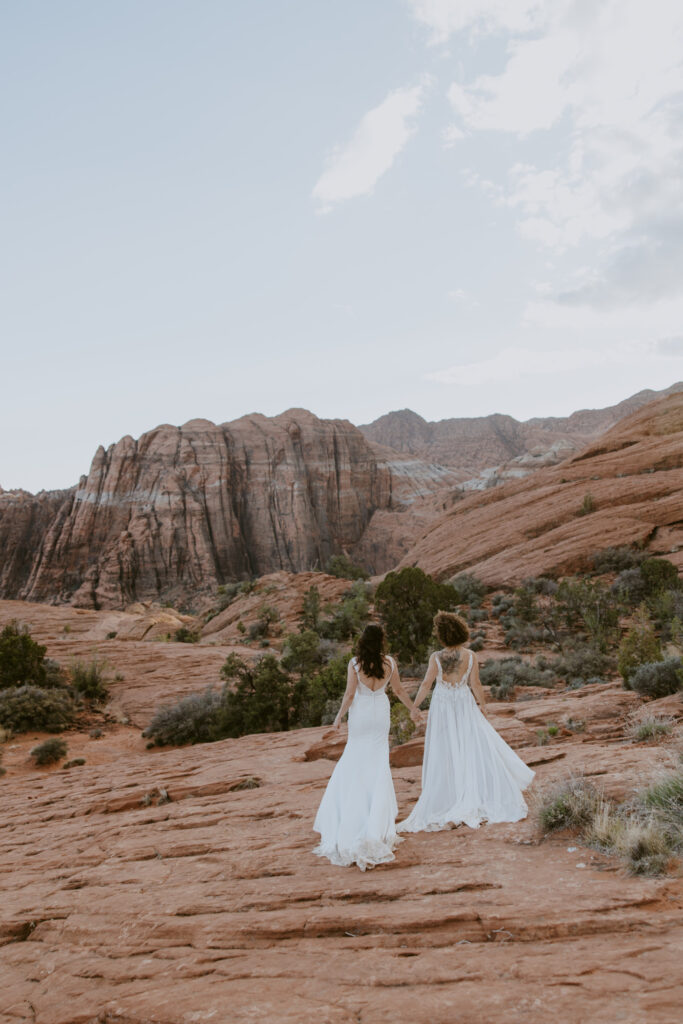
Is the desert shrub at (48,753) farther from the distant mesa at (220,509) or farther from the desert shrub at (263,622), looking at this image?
the distant mesa at (220,509)

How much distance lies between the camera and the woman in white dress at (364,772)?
4303 mm

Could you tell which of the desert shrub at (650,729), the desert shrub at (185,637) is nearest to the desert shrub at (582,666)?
the desert shrub at (650,729)

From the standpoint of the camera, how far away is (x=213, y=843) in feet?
17.6

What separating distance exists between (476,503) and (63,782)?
30.8 meters

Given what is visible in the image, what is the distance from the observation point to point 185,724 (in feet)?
45.3

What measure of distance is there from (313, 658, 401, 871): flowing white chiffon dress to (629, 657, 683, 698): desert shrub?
5.16 metres

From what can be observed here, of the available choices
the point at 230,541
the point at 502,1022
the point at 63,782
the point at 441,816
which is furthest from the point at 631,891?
the point at 230,541

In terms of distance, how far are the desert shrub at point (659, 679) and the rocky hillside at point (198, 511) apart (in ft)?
176

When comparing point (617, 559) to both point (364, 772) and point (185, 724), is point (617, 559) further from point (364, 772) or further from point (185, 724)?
point (364, 772)

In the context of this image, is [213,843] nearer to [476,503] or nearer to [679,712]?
[679,712]

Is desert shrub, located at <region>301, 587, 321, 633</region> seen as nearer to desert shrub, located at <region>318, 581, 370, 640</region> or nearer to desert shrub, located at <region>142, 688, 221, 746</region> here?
desert shrub, located at <region>318, 581, 370, 640</region>

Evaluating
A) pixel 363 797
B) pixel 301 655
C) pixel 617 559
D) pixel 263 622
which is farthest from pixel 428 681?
pixel 263 622

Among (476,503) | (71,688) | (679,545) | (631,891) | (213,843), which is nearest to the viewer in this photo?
(631,891)

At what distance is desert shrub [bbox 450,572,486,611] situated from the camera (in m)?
22.8
